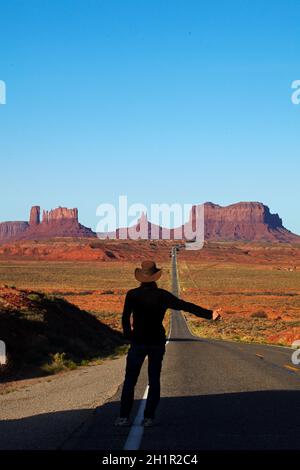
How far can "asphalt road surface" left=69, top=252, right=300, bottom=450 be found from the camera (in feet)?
23.6

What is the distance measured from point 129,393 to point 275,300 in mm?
75690

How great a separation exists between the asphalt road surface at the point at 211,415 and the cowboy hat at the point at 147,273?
1.79 metres

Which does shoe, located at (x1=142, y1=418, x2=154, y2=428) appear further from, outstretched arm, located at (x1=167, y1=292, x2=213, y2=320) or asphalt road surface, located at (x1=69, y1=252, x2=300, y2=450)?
outstretched arm, located at (x1=167, y1=292, x2=213, y2=320)

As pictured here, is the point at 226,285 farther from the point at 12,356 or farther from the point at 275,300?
the point at 12,356

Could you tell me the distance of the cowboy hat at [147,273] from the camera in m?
8.23

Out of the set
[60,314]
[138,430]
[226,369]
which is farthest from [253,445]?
[60,314]

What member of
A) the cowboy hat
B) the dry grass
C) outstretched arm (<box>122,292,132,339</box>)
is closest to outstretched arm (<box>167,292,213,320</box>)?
the cowboy hat

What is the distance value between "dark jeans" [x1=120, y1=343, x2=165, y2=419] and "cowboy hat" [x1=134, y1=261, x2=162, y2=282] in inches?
31.8

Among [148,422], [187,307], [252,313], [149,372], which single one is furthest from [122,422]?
[252,313]

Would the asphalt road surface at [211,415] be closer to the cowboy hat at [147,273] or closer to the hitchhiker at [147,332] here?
the hitchhiker at [147,332]

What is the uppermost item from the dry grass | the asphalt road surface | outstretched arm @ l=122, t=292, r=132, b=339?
outstretched arm @ l=122, t=292, r=132, b=339

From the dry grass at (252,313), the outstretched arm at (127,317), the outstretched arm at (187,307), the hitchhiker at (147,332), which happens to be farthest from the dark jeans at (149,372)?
the dry grass at (252,313)

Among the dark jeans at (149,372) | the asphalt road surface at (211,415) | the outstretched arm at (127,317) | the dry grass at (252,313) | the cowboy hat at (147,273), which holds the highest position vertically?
the cowboy hat at (147,273)

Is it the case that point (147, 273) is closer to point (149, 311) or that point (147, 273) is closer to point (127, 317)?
point (149, 311)
